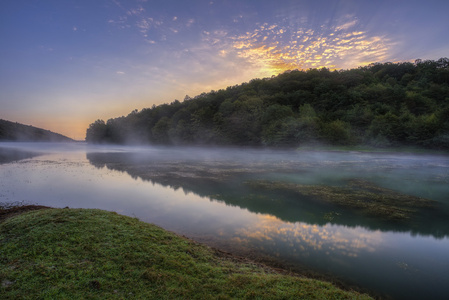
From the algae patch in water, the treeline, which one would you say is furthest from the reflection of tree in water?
the treeline

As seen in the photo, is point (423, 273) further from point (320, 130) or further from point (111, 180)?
point (320, 130)

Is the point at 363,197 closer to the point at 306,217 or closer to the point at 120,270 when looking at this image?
the point at 306,217

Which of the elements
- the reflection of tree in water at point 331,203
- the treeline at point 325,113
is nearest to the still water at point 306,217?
the reflection of tree in water at point 331,203

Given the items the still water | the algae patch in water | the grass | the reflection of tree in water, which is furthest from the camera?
the algae patch in water

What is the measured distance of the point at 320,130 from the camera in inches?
2660

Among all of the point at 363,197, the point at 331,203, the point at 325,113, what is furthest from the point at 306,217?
the point at 325,113

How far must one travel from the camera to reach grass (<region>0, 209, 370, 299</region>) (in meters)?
3.96

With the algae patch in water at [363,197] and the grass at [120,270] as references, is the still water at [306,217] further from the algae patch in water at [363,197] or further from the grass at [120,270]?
the grass at [120,270]

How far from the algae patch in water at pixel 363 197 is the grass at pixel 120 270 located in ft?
29.4

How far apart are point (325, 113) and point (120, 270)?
9588 centimetres

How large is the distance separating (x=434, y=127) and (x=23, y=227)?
69.7m

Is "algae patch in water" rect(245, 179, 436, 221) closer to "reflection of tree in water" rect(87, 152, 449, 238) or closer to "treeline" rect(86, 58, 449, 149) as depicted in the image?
"reflection of tree in water" rect(87, 152, 449, 238)

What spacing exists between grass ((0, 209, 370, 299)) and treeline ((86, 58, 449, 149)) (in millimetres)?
62320

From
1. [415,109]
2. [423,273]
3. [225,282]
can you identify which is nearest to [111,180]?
[225,282]
